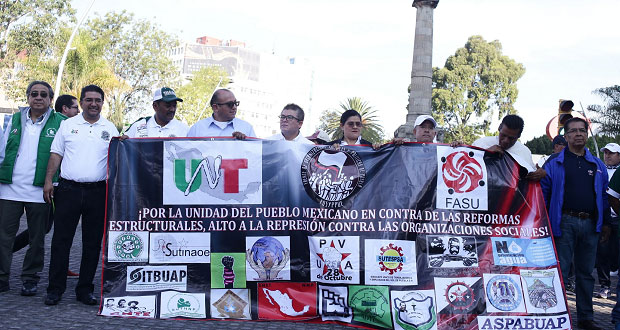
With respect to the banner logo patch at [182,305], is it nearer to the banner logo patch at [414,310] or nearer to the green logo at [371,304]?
the green logo at [371,304]

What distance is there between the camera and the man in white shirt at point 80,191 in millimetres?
6355

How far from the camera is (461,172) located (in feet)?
20.6

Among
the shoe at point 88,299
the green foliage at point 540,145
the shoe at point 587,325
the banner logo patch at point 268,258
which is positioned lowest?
the shoe at point 587,325

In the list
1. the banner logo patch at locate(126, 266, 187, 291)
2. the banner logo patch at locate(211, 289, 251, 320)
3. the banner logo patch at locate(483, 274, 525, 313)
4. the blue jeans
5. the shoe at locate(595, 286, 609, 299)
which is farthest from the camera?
the shoe at locate(595, 286, 609, 299)

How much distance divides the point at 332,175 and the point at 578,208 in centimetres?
250

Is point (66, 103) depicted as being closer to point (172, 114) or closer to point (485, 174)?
point (172, 114)

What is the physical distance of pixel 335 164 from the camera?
6.33 m

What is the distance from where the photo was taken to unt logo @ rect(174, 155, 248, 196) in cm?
629

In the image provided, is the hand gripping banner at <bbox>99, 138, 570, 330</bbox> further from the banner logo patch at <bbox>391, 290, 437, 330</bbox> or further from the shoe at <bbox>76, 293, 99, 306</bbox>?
the shoe at <bbox>76, 293, 99, 306</bbox>

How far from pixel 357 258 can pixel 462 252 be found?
0.97m

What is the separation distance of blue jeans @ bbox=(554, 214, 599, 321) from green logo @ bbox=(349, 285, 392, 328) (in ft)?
6.46

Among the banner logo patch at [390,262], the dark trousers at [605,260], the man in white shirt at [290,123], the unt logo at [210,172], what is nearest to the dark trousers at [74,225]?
the unt logo at [210,172]

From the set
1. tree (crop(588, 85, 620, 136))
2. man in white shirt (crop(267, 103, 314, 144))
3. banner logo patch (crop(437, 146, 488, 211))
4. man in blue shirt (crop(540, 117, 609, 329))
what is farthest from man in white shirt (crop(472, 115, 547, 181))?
tree (crop(588, 85, 620, 136))

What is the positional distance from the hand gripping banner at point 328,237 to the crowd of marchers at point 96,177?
0.95 ft
